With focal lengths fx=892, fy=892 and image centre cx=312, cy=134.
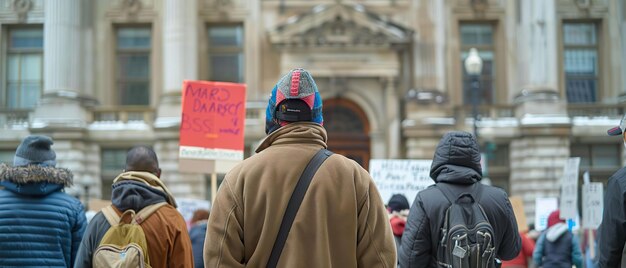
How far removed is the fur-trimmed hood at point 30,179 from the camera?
Result: 6824 mm

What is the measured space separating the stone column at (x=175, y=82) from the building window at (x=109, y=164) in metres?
1.69

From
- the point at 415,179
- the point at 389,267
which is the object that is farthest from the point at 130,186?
the point at 415,179

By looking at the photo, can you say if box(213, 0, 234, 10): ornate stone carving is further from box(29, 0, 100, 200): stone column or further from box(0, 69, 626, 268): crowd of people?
box(0, 69, 626, 268): crowd of people

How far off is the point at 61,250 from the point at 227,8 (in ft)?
83.1

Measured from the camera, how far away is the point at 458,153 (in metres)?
6.48

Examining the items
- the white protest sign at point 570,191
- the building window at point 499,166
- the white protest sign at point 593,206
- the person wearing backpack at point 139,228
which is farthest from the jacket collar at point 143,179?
the building window at point 499,166

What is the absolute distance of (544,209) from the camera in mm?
17453

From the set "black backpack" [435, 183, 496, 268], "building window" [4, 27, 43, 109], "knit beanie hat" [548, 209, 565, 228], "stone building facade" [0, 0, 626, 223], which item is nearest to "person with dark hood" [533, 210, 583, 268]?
"knit beanie hat" [548, 209, 565, 228]

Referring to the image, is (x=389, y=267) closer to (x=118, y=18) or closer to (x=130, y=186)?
(x=130, y=186)

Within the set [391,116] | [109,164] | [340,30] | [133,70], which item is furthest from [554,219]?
[133,70]

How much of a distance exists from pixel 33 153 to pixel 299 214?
127 inches

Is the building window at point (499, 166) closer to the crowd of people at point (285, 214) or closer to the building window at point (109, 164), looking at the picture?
the building window at point (109, 164)

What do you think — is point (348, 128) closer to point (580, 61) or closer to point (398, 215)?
point (580, 61)

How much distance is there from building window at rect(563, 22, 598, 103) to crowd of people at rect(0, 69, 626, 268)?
26634 millimetres
